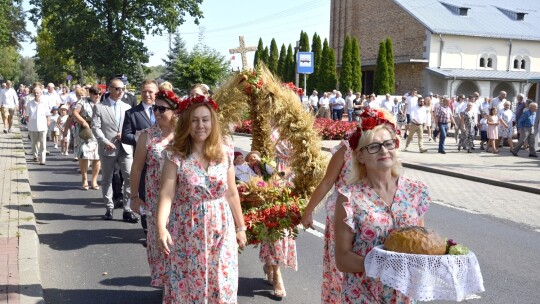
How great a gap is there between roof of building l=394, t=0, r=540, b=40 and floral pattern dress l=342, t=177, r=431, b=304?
46.5m

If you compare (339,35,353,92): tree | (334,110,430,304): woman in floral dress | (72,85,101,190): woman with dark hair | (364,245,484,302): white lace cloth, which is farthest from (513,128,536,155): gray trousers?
(339,35,353,92): tree

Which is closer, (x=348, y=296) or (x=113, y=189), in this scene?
(x=348, y=296)

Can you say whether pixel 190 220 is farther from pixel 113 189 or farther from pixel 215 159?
pixel 113 189

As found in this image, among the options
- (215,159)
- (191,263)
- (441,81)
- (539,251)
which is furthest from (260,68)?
(441,81)

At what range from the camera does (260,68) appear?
5.83m

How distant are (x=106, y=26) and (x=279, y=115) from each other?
38690 millimetres

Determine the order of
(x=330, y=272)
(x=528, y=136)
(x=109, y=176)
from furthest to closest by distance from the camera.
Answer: (x=528, y=136), (x=109, y=176), (x=330, y=272)

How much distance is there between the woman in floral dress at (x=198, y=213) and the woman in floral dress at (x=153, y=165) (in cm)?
112

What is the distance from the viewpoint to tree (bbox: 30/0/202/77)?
40.3m

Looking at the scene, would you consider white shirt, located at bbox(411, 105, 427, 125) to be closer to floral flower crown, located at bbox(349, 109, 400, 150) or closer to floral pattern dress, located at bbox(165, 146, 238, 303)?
floral pattern dress, located at bbox(165, 146, 238, 303)

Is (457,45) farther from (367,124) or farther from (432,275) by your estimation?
(432,275)

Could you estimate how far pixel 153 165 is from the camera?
538cm

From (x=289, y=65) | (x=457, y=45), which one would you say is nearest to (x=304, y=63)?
(x=457, y=45)

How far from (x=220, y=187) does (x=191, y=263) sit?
1.77ft
